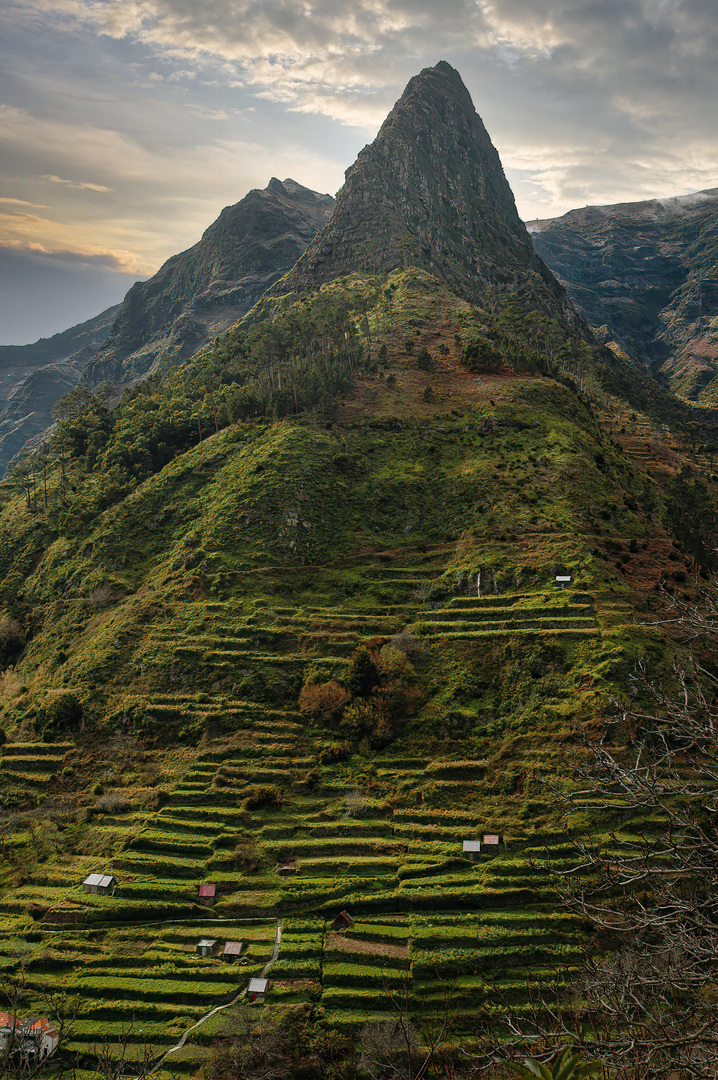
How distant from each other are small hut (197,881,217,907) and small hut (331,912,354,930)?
10213 mm

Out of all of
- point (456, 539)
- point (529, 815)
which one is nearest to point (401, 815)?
point (529, 815)

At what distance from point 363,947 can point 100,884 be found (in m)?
22.8

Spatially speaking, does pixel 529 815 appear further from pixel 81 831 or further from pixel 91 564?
pixel 91 564

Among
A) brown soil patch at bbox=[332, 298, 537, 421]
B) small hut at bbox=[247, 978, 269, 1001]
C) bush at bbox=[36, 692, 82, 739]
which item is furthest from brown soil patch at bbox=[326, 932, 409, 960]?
brown soil patch at bbox=[332, 298, 537, 421]

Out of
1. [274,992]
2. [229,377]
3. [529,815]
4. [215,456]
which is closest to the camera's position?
[274,992]

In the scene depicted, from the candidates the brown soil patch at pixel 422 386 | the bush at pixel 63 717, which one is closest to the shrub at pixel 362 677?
the bush at pixel 63 717

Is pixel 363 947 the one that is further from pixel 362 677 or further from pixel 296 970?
pixel 362 677

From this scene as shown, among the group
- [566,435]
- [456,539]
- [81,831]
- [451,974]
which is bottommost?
[451,974]

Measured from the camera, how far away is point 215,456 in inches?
4274

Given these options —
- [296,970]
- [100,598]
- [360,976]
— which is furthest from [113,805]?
[100,598]

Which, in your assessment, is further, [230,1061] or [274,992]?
[274,992]

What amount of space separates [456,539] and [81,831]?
5560 centimetres

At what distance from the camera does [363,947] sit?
47812 millimetres

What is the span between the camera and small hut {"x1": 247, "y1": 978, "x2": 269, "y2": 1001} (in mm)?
44938
